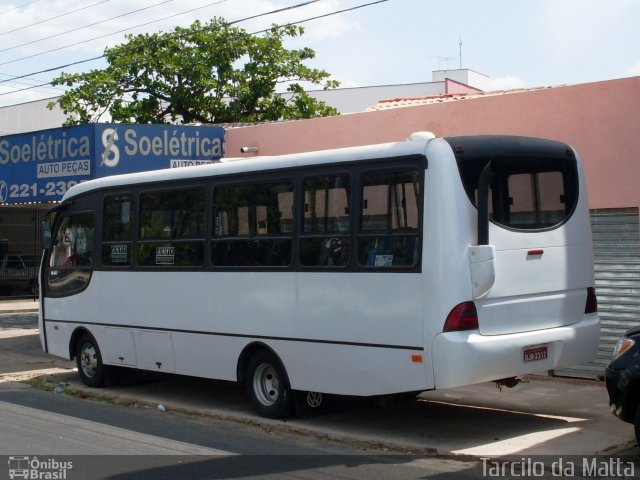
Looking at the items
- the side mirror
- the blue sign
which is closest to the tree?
the blue sign

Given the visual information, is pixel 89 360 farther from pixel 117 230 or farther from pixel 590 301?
pixel 590 301

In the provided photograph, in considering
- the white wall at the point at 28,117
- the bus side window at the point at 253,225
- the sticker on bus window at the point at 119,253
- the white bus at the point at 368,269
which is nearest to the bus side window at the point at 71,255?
the sticker on bus window at the point at 119,253

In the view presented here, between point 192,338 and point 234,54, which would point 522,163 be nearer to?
point 192,338

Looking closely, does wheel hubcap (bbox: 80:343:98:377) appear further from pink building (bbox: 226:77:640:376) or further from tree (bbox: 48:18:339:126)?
tree (bbox: 48:18:339:126)

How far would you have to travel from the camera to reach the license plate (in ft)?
29.7

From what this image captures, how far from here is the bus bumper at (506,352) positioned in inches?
335

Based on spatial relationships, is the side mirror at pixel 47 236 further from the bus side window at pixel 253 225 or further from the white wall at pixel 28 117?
the white wall at pixel 28 117

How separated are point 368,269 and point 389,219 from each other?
0.55 metres

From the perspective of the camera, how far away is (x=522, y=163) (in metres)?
9.38

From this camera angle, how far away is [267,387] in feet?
35.0

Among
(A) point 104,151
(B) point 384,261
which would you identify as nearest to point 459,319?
(B) point 384,261

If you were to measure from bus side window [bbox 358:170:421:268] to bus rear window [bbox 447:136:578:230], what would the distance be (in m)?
0.57

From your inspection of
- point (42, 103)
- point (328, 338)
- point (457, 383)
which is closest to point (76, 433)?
point (328, 338)

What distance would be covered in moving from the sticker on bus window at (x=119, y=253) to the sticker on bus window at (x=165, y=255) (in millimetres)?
738
